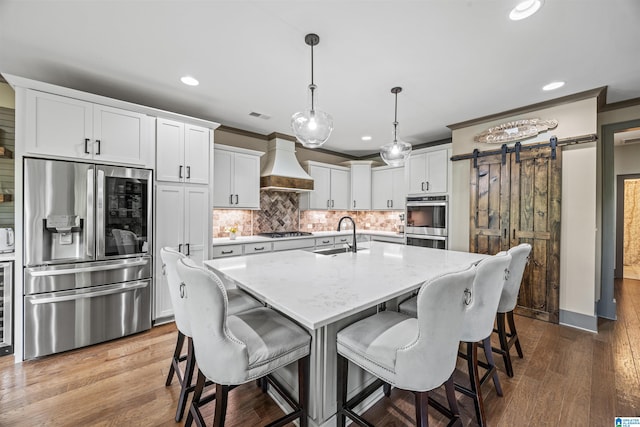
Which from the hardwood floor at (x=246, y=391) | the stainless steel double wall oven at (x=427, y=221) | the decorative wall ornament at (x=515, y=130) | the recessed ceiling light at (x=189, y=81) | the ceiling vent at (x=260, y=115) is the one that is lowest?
the hardwood floor at (x=246, y=391)

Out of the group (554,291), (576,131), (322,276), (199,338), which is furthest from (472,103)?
(199,338)

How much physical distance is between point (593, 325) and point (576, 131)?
7.15 ft

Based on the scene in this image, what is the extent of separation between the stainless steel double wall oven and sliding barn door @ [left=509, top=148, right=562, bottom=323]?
2.94 feet

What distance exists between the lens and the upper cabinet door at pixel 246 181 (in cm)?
397

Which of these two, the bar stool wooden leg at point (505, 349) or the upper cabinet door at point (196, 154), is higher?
the upper cabinet door at point (196, 154)

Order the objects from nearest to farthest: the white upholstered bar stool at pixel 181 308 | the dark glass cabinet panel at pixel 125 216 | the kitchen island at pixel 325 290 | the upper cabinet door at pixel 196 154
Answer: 1. the kitchen island at pixel 325 290
2. the white upholstered bar stool at pixel 181 308
3. the dark glass cabinet panel at pixel 125 216
4. the upper cabinet door at pixel 196 154

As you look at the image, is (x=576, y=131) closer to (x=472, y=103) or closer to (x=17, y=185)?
(x=472, y=103)

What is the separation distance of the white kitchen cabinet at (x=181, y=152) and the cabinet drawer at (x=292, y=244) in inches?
56.4

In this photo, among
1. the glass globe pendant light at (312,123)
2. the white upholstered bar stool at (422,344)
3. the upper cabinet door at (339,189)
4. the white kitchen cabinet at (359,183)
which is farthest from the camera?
the white kitchen cabinet at (359,183)

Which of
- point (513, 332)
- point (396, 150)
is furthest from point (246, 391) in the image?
point (396, 150)

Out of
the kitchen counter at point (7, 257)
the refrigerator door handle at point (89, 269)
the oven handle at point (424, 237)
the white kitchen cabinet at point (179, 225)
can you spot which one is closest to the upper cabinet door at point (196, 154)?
the white kitchen cabinet at point (179, 225)

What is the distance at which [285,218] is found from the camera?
16.3 feet

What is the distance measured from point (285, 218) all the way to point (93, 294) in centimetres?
295

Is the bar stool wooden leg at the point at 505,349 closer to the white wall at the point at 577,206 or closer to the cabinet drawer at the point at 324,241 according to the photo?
the white wall at the point at 577,206
